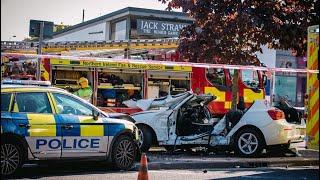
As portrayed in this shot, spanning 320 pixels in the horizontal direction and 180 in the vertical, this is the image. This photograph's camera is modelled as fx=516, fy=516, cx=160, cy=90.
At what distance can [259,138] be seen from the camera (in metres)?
11.6

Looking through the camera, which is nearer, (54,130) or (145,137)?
(54,130)

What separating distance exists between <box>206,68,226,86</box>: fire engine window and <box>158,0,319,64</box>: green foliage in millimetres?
1004

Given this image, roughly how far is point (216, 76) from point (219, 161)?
524cm

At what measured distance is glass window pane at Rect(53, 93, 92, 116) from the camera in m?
8.84

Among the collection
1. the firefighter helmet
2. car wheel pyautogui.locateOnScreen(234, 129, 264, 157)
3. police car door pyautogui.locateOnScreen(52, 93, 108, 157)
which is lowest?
car wheel pyautogui.locateOnScreen(234, 129, 264, 157)

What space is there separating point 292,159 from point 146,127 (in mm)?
3380

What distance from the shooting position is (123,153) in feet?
30.9

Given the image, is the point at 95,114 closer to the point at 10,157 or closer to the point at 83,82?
the point at 10,157

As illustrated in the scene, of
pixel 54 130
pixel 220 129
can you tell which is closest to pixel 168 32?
pixel 220 129

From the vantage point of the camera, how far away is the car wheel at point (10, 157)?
25.7 ft

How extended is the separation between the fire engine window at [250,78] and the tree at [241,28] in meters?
1.49

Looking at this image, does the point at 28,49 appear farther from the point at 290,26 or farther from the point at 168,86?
the point at 290,26

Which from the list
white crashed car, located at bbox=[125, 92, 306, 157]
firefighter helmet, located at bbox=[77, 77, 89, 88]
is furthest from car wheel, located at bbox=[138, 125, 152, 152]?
firefighter helmet, located at bbox=[77, 77, 89, 88]

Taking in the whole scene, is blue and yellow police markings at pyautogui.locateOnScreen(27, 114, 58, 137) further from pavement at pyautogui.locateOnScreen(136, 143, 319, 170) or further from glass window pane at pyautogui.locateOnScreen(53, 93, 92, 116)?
pavement at pyautogui.locateOnScreen(136, 143, 319, 170)
